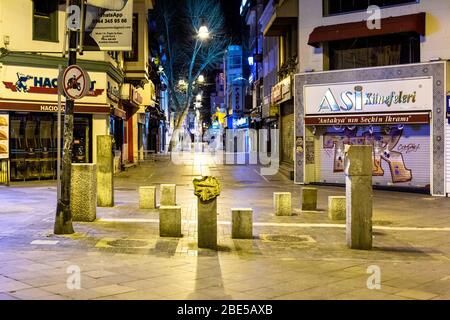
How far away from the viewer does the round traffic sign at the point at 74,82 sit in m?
10.9

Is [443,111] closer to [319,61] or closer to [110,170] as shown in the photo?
[319,61]

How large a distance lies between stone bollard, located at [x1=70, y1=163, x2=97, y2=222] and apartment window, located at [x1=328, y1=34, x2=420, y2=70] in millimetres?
12802

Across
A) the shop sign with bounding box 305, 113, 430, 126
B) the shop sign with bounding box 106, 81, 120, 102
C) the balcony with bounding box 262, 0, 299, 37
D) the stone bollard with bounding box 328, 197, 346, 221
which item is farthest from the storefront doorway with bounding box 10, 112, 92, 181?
the stone bollard with bounding box 328, 197, 346, 221

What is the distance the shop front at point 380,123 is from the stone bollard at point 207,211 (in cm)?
1069

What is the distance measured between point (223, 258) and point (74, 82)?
4514 millimetres

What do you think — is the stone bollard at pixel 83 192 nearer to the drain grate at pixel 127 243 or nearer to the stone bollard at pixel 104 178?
the drain grate at pixel 127 243

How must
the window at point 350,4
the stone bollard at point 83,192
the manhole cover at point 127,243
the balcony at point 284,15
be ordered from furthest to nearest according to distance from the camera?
the balcony at point 284,15 → the window at point 350,4 → the stone bollard at point 83,192 → the manhole cover at point 127,243

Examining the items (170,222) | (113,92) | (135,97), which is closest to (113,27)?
(170,222)

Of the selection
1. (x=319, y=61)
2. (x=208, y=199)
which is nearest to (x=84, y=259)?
(x=208, y=199)

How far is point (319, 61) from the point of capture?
22.7 meters

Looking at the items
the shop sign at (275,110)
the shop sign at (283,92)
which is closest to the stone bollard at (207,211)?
the shop sign at (283,92)

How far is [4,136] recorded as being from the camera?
21.6m

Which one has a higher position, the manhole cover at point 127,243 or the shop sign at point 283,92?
the shop sign at point 283,92
